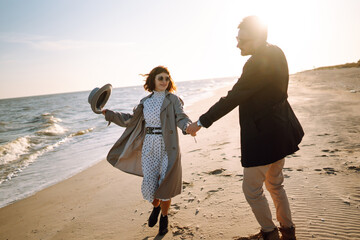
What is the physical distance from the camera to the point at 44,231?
4016 millimetres

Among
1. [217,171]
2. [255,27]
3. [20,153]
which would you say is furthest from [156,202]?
[20,153]

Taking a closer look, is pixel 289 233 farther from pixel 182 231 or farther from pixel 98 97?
pixel 98 97

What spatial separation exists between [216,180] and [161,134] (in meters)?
1.78

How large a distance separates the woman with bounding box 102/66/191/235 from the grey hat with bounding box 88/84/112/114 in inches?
5.2

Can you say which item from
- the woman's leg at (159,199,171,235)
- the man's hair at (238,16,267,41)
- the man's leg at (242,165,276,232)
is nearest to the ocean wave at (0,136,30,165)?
the woman's leg at (159,199,171,235)

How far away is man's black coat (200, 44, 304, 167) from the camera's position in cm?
225

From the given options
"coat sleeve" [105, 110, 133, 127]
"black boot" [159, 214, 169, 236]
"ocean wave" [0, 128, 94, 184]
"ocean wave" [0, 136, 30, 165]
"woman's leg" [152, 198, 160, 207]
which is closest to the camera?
"black boot" [159, 214, 169, 236]

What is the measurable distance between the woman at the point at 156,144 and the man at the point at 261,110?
1.07 meters

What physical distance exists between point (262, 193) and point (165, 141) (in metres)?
1.42

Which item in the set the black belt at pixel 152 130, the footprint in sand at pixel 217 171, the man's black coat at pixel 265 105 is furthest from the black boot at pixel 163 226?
the footprint in sand at pixel 217 171

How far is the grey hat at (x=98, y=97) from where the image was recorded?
352cm

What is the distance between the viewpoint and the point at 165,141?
11.0 ft

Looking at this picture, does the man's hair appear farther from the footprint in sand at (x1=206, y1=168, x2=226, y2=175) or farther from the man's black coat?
the footprint in sand at (x1=206, y1=168, x2=226, y2=175)

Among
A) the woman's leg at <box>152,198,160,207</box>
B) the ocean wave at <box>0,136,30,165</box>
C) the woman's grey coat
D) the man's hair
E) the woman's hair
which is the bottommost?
the ocean wave at <box>0,136,30,165</box>
